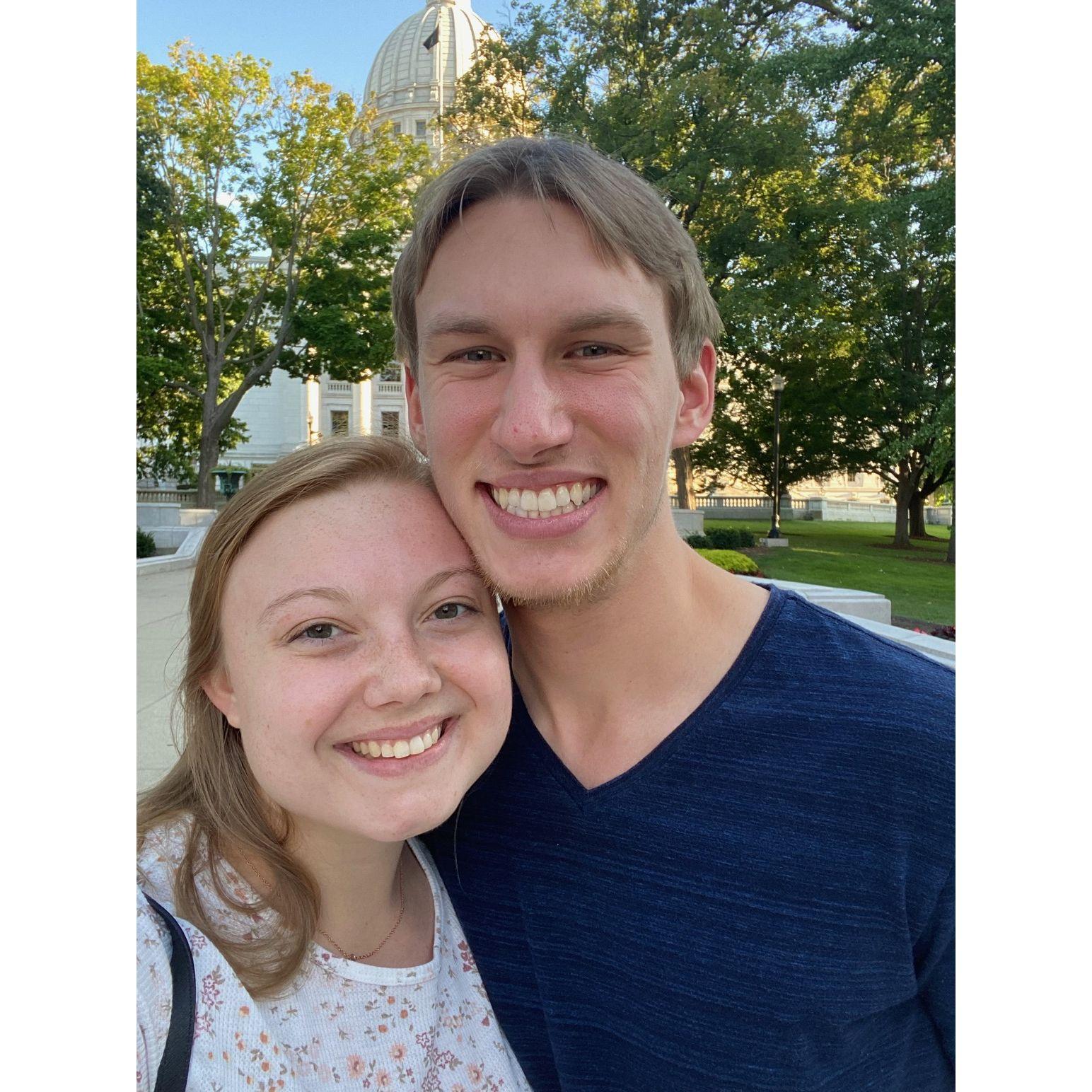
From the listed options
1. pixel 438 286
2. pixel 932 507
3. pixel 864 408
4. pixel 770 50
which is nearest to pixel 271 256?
pixel 770 50

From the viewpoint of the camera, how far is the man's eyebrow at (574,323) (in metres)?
1.62

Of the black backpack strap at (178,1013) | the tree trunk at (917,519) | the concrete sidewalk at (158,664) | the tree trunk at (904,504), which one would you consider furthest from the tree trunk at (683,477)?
the black backpack strap at (178,1013)

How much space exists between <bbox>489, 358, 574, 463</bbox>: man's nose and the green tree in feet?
61.5

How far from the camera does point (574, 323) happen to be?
1620 millimetres

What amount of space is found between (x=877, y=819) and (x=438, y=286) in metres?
1.21

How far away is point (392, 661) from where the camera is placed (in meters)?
1.46

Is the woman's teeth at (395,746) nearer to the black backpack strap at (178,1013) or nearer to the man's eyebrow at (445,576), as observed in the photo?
the man's eyebrow at (445,576)

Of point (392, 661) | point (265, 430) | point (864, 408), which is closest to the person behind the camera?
point (392, 661)

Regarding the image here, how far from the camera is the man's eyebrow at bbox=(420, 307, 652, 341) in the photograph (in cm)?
162

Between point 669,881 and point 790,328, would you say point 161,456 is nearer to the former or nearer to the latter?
point 790,328

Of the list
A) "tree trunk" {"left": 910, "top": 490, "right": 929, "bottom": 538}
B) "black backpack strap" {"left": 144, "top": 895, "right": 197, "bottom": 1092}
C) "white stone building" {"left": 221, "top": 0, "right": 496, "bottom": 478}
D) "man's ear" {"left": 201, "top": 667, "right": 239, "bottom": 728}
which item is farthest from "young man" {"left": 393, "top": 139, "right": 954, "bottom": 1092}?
"tree trunk" {"left": 910, "top": 490, "right": 929, "bottom": 538}

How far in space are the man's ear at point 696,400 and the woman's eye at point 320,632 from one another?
841 millimetres

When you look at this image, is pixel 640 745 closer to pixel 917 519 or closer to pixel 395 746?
pixel 395 746
